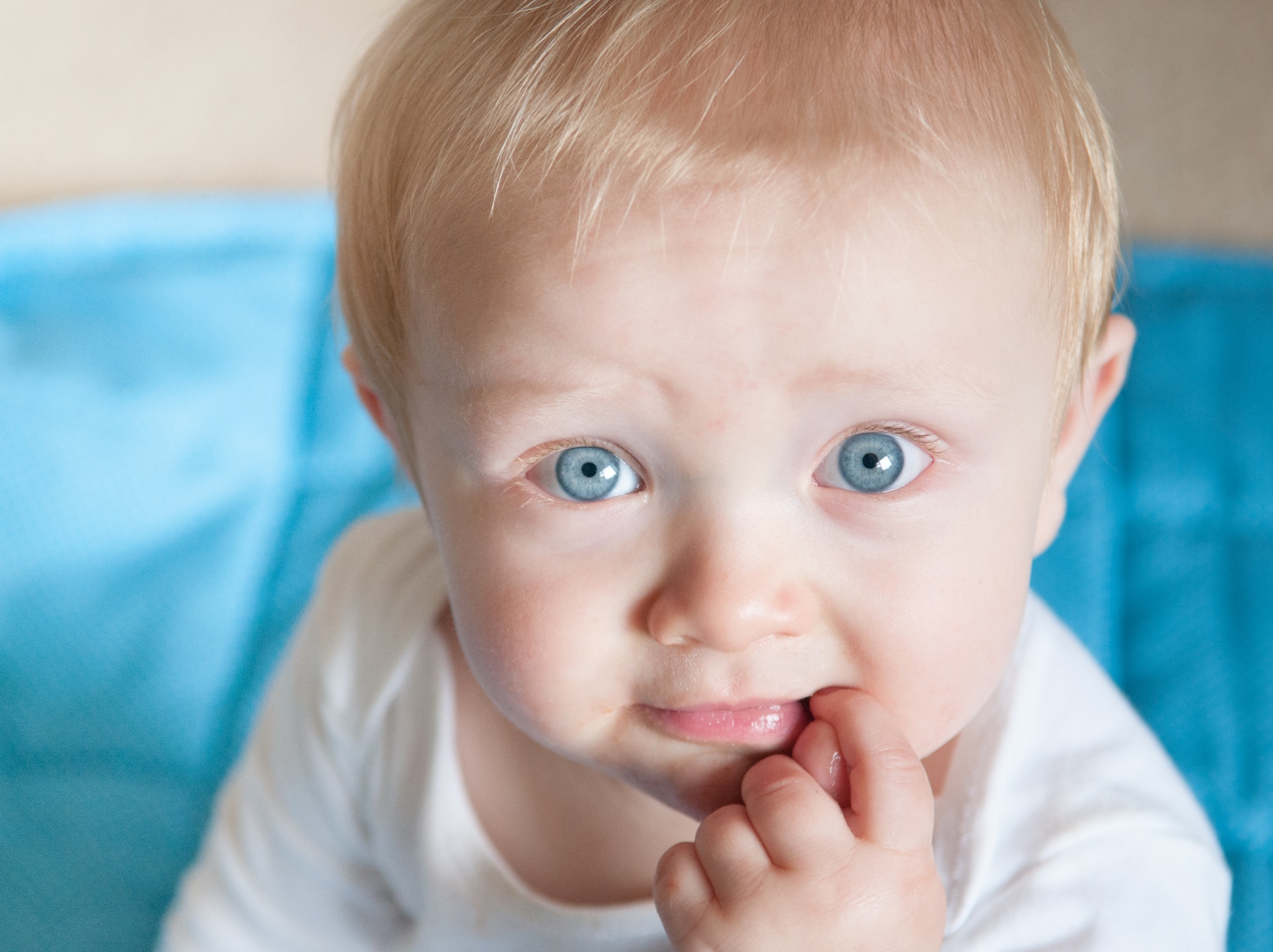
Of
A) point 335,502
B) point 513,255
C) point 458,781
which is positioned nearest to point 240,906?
point 458,781

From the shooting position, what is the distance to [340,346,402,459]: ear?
0.66m

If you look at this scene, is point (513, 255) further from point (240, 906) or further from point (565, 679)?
point (240, 906)

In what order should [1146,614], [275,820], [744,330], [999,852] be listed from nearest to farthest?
[744,330] → [999,852] → [275,820] → [1146,614]

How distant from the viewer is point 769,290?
0.46m

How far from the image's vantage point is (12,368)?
1.10 metres

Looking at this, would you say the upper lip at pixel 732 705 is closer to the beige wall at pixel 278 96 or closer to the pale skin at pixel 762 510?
the pale skin at pixel 762 510

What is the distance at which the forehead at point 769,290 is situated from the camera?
0.46 metres

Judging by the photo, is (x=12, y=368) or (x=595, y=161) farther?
(x=12, y=368)

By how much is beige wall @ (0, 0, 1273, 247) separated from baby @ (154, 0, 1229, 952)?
0.85 m

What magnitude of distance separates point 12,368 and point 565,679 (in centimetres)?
80

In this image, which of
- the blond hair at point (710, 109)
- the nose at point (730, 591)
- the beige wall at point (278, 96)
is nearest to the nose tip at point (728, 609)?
the nose at point (730, 591)

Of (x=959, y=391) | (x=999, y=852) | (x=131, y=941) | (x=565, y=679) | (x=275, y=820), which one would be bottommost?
(x=131, y=941)

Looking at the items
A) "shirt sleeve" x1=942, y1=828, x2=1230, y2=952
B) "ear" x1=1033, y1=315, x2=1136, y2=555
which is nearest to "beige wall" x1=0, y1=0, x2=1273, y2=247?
"ear" x1=1033, y1=315, x2=1136, y2=555

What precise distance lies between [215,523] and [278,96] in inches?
27.1
